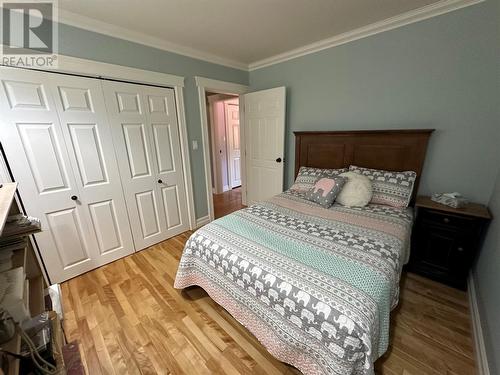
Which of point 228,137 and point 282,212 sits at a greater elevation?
point 228,137

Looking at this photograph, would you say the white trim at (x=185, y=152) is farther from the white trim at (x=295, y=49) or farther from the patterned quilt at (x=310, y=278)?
the patterned quilt at (x=310, y=278)

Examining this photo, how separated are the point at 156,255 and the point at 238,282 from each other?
1.53 meters

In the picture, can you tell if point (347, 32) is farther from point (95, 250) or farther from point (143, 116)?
point (95, 250)

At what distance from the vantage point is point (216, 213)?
3730 millimetres

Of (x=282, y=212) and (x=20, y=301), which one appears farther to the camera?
(x=282, y=212)

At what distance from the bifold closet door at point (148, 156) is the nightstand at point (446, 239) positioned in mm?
2725

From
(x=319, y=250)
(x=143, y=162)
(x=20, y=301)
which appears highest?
(x=143, y=162)

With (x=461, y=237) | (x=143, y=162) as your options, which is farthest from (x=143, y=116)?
(x=461, y=237)

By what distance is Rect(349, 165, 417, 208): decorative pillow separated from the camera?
202 cm

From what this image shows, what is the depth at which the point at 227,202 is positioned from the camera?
427cm

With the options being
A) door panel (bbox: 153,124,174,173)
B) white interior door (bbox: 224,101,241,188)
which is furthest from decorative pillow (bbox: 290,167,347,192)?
white interior door (bbox: 224,101,241,188)

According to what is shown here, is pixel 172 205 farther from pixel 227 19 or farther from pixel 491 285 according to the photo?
pixel 491 285

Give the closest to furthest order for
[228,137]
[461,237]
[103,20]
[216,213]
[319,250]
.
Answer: [319,250] < [461,237] < [103,20] < [216,213] < [228,137]

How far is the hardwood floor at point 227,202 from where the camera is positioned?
3.80 meters
